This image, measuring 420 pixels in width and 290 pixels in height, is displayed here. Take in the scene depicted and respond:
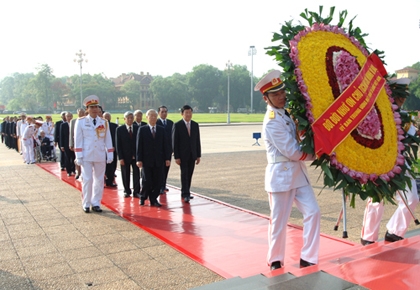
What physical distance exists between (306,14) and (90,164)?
15.4 ft

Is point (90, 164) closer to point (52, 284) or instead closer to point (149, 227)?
point (149, 227)

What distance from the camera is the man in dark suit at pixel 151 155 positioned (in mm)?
7371

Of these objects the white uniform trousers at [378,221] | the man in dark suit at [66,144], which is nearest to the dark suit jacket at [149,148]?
the white uniform trousers at [378,221]

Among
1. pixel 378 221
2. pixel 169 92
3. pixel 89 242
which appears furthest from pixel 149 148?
pixel 169 92

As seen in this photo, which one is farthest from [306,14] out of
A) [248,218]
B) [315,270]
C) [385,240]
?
[248,218]

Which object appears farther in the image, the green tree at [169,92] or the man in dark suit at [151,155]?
the green tree at [169,92]

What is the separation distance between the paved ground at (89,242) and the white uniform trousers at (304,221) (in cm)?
65

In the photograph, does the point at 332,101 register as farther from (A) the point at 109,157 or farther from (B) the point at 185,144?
(A) the point at 109,157

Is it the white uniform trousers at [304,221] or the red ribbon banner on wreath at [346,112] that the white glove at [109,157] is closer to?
the white uniform trousers at [304,221]

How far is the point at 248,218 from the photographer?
6.38 meters

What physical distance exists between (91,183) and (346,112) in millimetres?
4877

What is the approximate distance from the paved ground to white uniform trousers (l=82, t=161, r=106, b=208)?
25 centimetres

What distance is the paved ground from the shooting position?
398 cm

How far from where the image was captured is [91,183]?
7.11 metres
